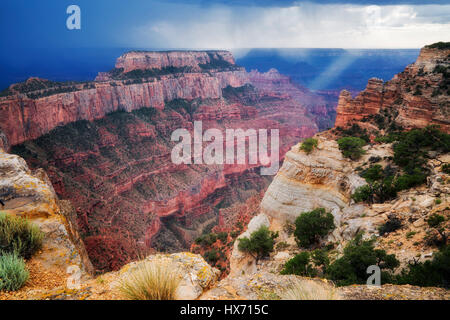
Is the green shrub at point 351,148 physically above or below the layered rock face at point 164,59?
below

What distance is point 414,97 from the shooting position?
24906 mm

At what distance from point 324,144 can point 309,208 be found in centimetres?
684

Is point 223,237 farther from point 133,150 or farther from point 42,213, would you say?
point 133,150

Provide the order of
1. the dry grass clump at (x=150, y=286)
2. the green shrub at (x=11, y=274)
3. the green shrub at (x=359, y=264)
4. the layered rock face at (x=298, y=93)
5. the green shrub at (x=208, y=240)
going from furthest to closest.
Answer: the layered rock face at (x=298, y=93) < the green shrub at (x=208, y=240) < the green shrub at (x=359, y=264) < the green shrub at (x=11, y=274) < the dry grass clump at (x=150, y=286)

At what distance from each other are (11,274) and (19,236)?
1361 millimetres

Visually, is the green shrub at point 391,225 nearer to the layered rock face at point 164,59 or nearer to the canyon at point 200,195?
the canyon at point 200,195

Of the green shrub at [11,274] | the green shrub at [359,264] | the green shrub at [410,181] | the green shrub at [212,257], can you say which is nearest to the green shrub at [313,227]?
the green shrub at [410,181]

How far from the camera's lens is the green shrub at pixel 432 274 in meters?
7.07

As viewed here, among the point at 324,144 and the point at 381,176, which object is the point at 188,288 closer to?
the point at 381,176

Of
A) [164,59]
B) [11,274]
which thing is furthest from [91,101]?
[11,274]

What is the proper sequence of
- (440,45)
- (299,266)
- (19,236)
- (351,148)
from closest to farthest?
(19,236)
(299,266)
(351,148)
(440,45)

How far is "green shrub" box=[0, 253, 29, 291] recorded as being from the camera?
4.38m

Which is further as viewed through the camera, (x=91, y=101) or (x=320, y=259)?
(x=91, y=101)

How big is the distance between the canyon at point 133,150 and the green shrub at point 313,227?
1238 cm
